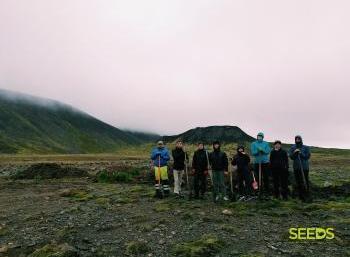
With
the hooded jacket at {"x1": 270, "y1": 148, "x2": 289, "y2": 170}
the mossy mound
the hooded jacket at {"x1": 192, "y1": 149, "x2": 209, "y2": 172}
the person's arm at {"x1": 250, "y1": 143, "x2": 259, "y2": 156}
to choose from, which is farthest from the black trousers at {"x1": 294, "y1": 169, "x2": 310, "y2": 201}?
the mossy mound

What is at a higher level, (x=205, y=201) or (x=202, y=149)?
(x=202, y=149)

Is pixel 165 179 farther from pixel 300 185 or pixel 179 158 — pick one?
pixel 300 185

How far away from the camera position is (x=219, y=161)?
2097 cm

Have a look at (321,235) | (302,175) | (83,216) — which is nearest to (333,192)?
(302,175)

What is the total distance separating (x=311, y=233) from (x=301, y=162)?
7682 mm

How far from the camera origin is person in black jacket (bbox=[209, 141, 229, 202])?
20.9m

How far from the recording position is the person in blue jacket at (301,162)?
808 inches

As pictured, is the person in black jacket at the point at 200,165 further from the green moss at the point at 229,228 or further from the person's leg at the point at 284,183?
the green moss at the point at 229,228

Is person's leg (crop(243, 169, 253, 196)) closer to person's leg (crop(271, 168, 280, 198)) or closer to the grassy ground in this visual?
person's leg (crop(271, 168, 280, 198))

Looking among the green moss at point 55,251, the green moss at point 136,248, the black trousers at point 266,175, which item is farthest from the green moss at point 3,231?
the black trousers at point 266,175

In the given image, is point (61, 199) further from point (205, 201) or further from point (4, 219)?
point (205, 201)

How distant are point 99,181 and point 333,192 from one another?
57.5 feet

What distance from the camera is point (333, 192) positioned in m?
24.6

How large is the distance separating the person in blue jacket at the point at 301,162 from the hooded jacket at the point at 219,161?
308 centimetres
